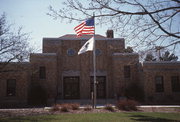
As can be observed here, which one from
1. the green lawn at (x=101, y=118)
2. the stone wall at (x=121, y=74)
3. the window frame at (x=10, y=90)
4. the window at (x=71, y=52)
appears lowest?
the green lawn at (x=101, y=118)

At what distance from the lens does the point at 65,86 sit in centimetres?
2498

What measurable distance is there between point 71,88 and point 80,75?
223 cm

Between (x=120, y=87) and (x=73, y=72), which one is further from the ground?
(x=73, y=72)

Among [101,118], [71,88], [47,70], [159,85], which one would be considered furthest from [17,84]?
[159,85]

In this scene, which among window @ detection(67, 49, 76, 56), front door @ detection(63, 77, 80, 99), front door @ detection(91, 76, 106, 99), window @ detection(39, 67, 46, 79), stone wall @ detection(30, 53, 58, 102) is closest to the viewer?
stone wall @ detection(30, 53, 58, 102)

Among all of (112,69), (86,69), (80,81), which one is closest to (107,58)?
(112,69)

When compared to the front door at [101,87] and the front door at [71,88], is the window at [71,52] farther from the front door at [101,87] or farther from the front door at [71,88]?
the front door at [101,87]

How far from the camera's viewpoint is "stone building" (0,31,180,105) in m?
21.4

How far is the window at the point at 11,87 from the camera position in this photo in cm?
2127

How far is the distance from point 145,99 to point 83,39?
11.9m

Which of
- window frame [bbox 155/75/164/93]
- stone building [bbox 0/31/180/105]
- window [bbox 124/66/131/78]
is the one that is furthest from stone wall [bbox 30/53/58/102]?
window frame [bbox 155/75/164/93]

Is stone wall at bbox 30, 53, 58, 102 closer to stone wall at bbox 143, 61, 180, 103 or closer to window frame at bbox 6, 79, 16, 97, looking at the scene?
window frame at bbox 6, 79, 16, 97

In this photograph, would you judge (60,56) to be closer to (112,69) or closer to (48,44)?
(48,44)

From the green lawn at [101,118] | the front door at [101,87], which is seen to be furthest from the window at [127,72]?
the green lawn at [101,118]
